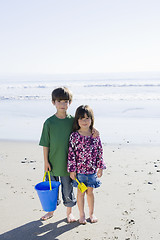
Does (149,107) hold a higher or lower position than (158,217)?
higher

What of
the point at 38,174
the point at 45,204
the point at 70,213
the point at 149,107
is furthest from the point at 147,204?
the point at 149,107

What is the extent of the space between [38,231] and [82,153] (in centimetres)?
101

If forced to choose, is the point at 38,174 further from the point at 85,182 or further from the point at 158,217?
the point at 158,217

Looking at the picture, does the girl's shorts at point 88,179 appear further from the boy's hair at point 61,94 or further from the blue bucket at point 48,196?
the boy's hair at point 61,94

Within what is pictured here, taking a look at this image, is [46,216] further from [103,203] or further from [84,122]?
[84,122]

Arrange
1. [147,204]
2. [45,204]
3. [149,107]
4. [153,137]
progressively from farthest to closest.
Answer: [149,107] < [153,137] < [147,204] < [45,204]

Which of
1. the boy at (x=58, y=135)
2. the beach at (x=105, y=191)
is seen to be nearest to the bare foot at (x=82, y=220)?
the beach at (x=105, y=191)

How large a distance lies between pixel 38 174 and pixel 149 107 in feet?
29.4

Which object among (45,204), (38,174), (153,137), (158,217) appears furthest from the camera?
(153,137)

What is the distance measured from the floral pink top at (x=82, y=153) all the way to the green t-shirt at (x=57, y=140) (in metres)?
0.09

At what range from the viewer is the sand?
316 cm

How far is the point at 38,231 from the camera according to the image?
3203mm

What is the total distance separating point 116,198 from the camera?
3975 mm

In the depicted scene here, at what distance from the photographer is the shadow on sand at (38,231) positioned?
3.09 metres
